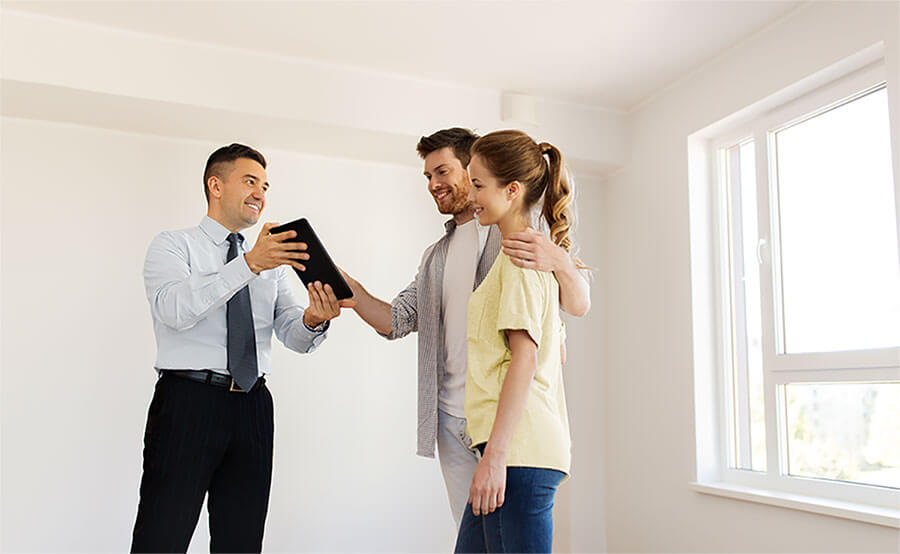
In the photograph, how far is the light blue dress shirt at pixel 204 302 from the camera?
202cm

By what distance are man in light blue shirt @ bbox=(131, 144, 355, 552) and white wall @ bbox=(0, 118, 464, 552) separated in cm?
125

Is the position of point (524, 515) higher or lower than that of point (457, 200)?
lower

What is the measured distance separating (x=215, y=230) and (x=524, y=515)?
1.36 m

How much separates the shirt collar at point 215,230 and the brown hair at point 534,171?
3.26 ft

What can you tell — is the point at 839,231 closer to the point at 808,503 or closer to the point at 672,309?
the point at 672,309

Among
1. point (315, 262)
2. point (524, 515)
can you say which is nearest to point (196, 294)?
point (315, 262)

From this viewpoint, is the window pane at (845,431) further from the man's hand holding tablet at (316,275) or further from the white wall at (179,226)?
the man's hand holding tablet at (316,275)

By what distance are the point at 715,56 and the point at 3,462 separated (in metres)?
3.35

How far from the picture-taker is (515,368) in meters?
1.45

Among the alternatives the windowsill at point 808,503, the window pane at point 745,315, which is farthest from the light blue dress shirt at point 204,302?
the window pane at point 745,315

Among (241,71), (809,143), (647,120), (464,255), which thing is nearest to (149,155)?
(241,71)

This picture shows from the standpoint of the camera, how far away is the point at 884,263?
8.57ft

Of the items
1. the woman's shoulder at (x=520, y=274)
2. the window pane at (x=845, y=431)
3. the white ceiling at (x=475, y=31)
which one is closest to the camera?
the woman's shoulder at (x=520, y=274)

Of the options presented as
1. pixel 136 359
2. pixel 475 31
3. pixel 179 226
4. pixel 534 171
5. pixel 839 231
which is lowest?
pixel 136 359
